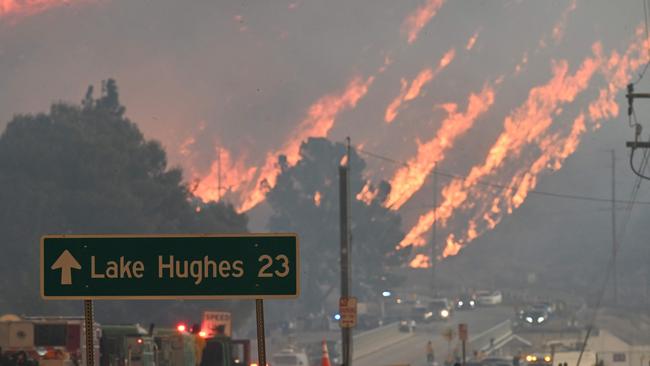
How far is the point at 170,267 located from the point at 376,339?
93590 millimetres

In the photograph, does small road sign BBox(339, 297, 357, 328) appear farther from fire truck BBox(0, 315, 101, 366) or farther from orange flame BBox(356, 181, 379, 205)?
orange flame BBox(356, 181, 379, 205)

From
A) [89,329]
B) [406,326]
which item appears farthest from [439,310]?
[89,329]

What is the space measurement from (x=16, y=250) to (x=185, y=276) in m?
76.5

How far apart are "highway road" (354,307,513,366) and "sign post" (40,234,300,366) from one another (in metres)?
73.3

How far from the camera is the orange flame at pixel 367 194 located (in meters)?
158

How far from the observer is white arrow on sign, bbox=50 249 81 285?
10.9 m

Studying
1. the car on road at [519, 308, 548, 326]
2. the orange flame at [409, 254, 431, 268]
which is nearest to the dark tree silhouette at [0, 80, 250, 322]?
the car on road at [519, 308, 548, 326]

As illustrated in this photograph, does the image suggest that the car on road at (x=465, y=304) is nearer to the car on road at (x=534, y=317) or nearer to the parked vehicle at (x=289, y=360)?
the car on road at (x=534, y=317)

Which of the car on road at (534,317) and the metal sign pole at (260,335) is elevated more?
the car on road at (534,317)

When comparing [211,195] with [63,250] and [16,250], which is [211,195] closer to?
[16,250]

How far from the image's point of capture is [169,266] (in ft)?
36.1

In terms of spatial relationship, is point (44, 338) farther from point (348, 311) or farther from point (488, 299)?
point (488, 299)

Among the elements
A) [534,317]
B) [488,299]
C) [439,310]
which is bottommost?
[534,317]

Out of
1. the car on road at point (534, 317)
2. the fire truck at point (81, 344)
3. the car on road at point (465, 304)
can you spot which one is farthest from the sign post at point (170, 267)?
the car on road at point (465, 304)
